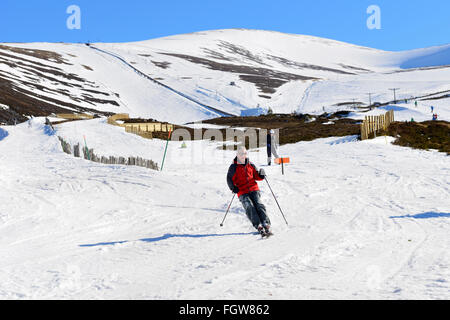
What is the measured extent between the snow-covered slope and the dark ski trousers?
31 centimetres

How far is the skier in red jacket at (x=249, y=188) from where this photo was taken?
23.7ft

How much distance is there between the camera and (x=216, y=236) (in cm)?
736

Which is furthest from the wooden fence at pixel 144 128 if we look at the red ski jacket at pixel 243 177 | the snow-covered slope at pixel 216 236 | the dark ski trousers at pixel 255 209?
the dark ski trousers at pixel 255 209

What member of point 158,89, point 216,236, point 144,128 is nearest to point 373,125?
point 216,236

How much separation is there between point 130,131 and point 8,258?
107ft

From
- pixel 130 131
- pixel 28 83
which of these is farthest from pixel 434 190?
pixel 28 83

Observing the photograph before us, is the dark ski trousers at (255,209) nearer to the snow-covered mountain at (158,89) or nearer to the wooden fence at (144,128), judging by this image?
the wooden fence at (144,128)

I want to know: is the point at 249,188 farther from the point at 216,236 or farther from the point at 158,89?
the point at 158,89

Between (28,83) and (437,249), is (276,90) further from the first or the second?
(437,249)

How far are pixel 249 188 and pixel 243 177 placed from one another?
235 millimetres

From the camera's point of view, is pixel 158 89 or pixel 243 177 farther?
pixel 158 89
